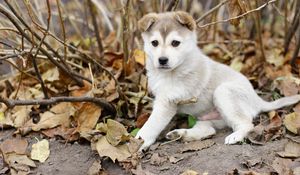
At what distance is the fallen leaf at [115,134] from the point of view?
4.00 m

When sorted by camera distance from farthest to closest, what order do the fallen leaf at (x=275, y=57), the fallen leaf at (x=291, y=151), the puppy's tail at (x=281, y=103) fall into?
1. the fallen leaf at (x=275, y=57)
2. the puppy's tail at (x=281, y=103)
3. the fallen leaf at (x=291, y=151)

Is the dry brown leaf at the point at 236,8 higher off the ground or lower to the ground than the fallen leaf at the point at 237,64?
higher

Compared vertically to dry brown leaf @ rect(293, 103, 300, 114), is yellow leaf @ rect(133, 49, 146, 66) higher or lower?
higher

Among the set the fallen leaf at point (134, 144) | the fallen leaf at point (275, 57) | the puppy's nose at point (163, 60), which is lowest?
the fallen leaf at point (134, 144)

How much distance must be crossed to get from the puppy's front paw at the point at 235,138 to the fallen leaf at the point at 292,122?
0.42 meters

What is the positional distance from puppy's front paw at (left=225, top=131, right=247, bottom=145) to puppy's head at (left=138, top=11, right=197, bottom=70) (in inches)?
29.4

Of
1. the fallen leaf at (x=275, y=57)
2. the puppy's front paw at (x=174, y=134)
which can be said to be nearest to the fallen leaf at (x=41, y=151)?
the puppy's front paw at (x=174, y=134)

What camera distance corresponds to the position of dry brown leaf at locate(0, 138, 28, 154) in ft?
13.9

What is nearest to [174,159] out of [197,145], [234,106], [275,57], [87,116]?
[197,145]

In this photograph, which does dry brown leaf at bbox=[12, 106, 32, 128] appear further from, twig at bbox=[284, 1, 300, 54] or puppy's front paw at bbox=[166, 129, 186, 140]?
twig at bbox=[284, 1, 300, 54]

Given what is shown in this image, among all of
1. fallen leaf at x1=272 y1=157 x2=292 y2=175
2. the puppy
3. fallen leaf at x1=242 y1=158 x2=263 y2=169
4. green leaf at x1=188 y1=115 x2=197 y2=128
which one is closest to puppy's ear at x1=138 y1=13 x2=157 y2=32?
the puppy

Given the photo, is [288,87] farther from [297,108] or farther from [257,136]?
[257,136]

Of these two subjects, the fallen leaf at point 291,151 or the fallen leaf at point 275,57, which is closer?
the fallen leaf at point 291,151

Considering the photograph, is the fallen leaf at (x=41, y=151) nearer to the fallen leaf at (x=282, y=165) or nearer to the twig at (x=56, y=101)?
the twig at (x=56, y=101)
